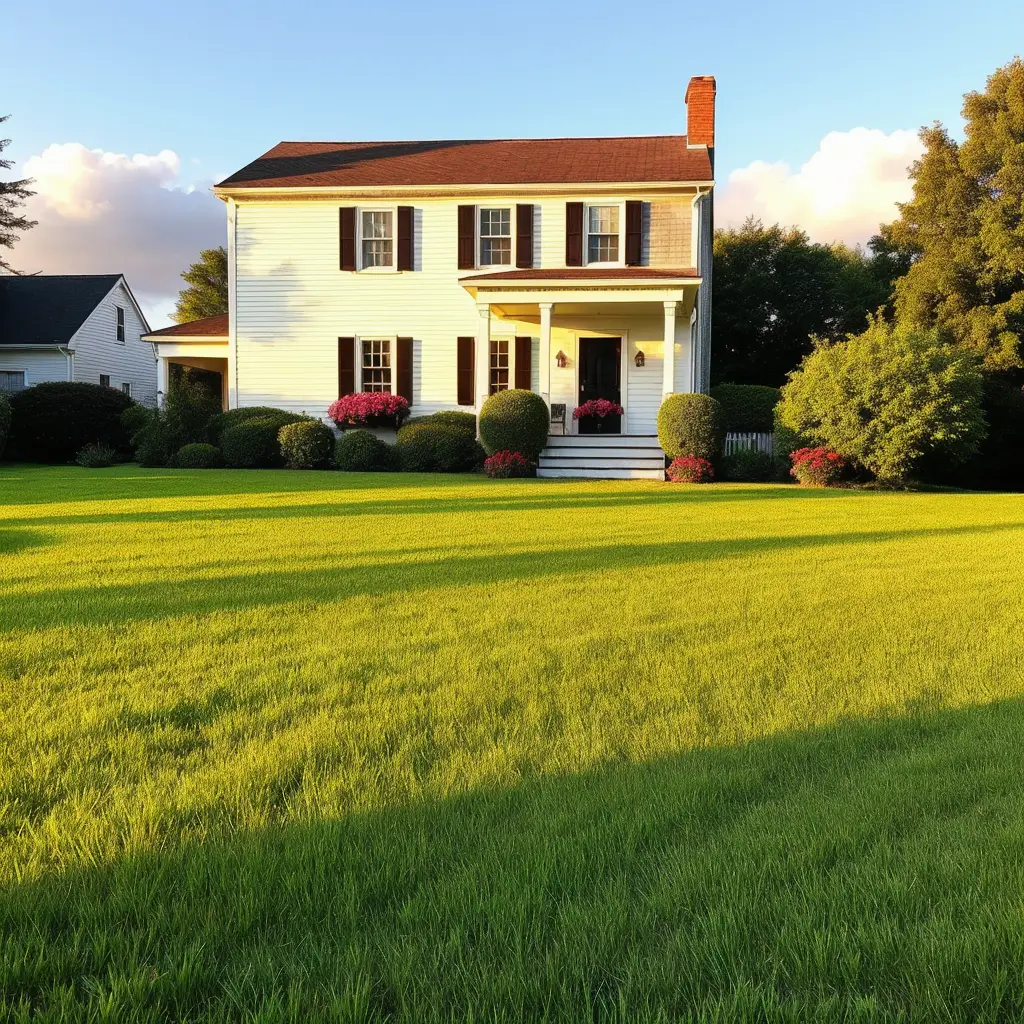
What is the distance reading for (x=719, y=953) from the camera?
5.37 feet

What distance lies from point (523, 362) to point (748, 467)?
6294 mm

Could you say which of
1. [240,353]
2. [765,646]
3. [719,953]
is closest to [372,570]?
[765,646]

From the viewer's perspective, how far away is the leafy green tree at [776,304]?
33344mm

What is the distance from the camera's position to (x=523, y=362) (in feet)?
66.5

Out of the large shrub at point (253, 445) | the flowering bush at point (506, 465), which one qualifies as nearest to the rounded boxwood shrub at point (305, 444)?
the large shrub at point (253, 445)

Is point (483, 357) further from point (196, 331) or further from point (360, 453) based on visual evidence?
point (196, 331)

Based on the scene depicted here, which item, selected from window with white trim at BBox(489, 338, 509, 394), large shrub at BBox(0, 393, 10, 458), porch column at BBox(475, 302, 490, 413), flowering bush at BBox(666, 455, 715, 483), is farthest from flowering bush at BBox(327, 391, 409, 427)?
large shrub at BBox(0, 393, 10, 458)

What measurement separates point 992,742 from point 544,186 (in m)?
19.3

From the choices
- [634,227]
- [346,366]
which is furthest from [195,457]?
[634,227]

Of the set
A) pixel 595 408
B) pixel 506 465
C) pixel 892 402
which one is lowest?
pixel 506 465

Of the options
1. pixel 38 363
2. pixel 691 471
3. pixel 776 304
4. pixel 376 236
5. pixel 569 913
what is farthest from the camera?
pixel 776 304

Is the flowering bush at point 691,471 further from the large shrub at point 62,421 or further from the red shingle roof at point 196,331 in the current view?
the large shrub at point 62,421

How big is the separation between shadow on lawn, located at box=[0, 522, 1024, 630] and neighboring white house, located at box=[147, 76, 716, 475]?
41.4 feet

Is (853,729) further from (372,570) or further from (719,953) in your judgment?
(372,570)
